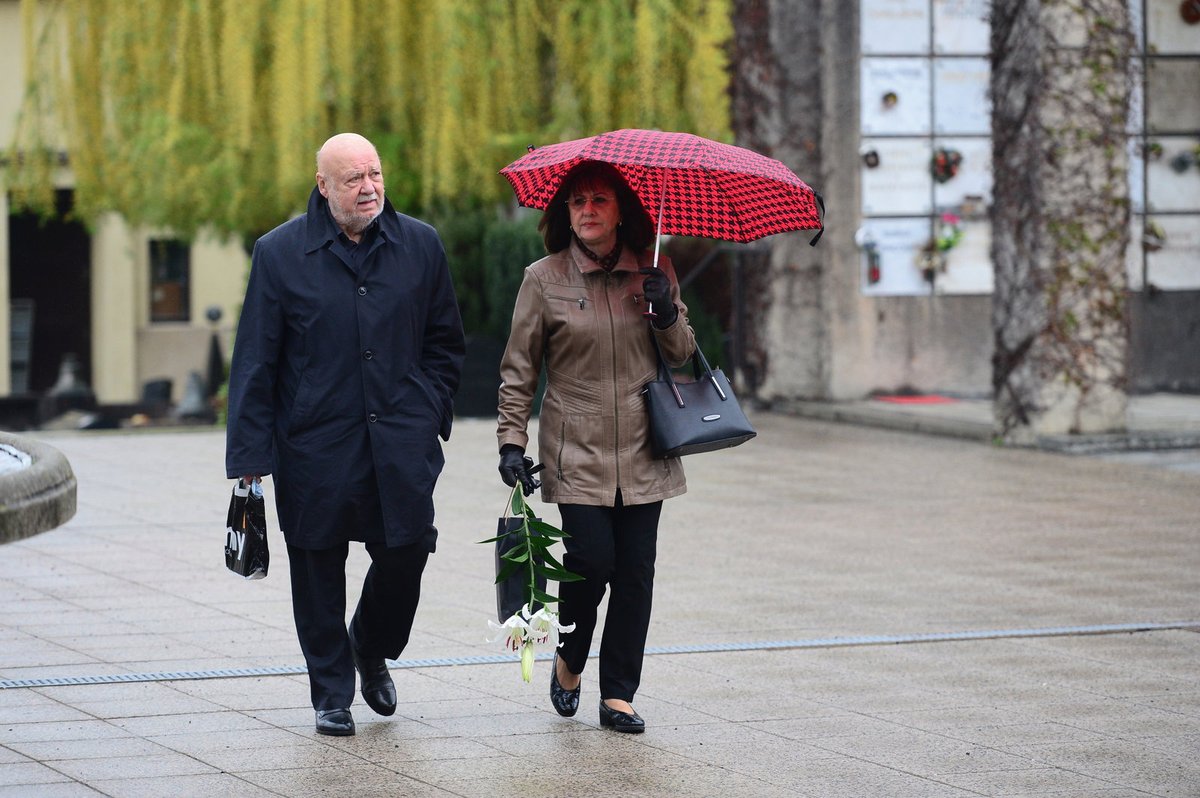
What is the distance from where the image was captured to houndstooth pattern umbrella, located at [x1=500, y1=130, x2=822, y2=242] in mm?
5633

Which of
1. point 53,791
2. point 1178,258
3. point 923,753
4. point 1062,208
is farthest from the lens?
point 1178,258

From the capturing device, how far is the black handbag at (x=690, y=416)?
564 centimetres

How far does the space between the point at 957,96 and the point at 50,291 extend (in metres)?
18.0

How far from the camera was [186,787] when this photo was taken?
16.5ft

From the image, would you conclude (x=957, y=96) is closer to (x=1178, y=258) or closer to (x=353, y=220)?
(x=1178, y=258)

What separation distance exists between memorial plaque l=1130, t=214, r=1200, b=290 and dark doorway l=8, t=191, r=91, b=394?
18.4 meters

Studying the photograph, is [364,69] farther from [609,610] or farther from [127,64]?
[609,610]

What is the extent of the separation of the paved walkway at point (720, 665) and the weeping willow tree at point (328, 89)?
6.46 meters

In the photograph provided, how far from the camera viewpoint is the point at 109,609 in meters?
7.73

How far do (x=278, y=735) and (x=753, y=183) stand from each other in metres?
2.33

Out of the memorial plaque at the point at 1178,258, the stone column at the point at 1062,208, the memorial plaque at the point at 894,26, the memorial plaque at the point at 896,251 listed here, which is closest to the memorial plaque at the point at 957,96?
the memorial plaque at the point at 894,26

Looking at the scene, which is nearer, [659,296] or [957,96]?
[659,296]

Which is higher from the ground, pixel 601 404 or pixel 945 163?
pixel 945 163

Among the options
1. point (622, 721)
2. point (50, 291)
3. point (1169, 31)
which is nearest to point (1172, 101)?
point (1169, 31)
